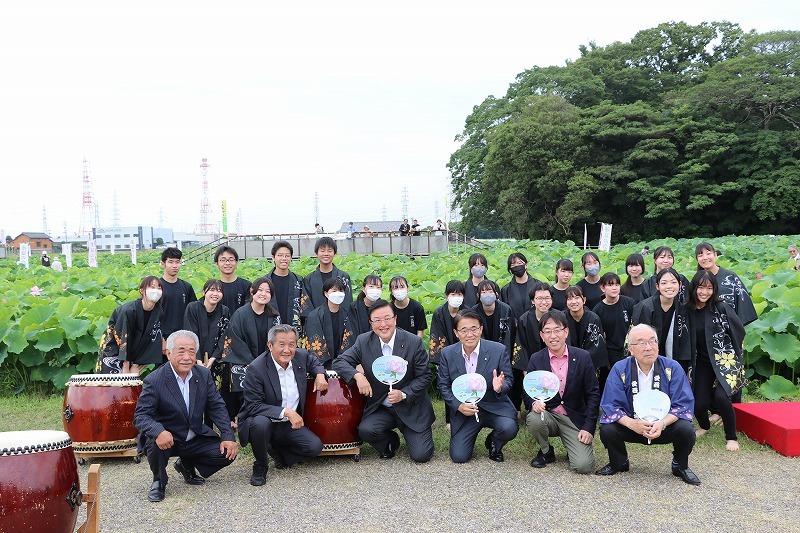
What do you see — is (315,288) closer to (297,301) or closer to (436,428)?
(297,301)

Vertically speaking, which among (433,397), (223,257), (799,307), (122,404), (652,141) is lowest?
(433,397)

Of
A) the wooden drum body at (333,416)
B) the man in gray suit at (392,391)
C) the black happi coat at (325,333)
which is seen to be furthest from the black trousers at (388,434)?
the black happi coat at (325,333)

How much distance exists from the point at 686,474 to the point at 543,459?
1.12 metres

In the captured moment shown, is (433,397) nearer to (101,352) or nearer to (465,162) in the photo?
(101,352)

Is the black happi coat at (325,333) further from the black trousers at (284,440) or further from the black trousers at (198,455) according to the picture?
the black trousers at (198,455)

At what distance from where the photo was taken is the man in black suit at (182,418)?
16.0 ft

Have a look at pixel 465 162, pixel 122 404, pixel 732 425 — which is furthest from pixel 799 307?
pixel 465 162

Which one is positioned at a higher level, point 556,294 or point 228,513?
point 556,294

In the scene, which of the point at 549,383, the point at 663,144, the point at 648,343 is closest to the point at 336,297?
the point at 549,383

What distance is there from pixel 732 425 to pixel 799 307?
8.98 ft

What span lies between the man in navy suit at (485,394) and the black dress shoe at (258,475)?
5.37 feet

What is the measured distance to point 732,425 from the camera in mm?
5691

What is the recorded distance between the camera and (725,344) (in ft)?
19.0

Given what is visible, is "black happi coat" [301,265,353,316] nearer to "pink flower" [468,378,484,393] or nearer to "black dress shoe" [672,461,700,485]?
"pink flower" [468,378,484,393]
